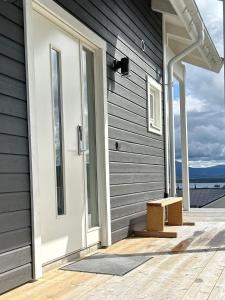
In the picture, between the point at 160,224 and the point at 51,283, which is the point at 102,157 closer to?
the point at 160,224

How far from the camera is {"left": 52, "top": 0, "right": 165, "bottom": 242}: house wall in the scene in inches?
181

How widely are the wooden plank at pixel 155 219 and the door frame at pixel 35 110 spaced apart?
955 mm

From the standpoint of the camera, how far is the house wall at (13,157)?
2.72 metres

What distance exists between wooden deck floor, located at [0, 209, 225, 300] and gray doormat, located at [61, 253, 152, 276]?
0.29 feet

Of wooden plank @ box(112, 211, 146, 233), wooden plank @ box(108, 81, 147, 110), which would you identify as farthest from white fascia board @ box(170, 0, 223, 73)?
wooden plank @ box(112, 211, 146, 233)

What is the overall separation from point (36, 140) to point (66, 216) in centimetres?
83

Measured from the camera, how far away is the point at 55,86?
362 cm

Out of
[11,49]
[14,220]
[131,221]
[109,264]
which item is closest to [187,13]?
[131,221]

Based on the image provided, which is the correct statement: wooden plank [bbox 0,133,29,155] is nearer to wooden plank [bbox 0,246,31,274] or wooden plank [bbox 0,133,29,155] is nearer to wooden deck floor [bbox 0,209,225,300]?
wooden plank [bbox 0,246,31,274]

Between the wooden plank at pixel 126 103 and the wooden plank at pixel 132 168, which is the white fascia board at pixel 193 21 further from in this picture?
the wooden plank at pixel 132 168

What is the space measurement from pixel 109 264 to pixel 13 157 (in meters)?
1.25

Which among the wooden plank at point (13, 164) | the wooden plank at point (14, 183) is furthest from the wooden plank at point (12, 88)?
the wooden plank at point (14, 183)

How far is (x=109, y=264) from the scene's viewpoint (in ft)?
11.5

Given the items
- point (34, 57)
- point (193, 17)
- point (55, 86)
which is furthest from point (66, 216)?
point (193, 17)
